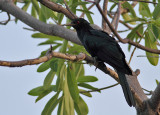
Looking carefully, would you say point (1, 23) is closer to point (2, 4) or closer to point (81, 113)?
point (2, 4)

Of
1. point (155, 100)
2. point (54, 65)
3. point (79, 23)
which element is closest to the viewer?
point (155, 100)

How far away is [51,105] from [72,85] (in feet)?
1.80

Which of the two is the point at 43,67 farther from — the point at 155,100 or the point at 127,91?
the point at 155,100

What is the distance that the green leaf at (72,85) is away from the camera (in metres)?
4.00

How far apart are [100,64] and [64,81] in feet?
2.05

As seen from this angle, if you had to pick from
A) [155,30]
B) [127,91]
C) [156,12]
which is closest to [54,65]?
[127,91]

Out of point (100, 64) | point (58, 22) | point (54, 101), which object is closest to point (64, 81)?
point (54, 101)

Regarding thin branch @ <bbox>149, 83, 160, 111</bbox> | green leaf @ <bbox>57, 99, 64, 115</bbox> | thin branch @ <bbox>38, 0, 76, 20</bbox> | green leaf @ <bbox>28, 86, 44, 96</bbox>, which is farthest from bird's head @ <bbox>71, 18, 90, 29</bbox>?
thin branch @ <bbox>149, 83, 160, 111</bbox>

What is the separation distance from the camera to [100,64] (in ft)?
12.5

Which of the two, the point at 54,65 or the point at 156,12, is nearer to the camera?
the point at 54,65

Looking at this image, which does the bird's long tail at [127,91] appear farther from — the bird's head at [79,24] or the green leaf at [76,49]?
the bird's head at [79,24]

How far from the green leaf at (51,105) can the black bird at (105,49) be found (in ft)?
2.54

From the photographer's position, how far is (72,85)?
4020 millimetres

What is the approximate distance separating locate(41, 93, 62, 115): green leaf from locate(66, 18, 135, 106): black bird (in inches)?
30.5
